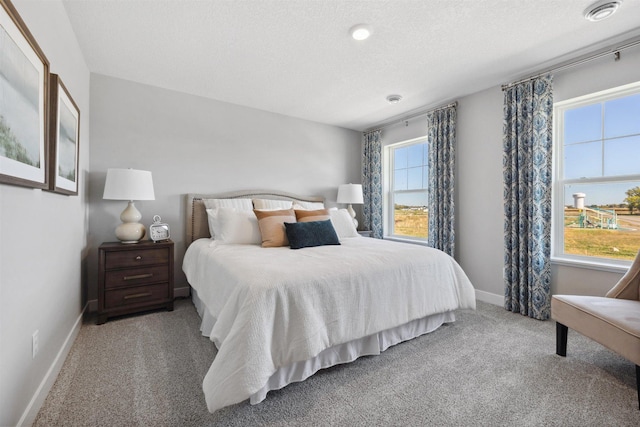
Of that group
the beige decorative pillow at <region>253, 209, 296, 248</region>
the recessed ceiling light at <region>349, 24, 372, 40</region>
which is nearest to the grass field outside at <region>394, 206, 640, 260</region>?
the recessed ceiling light at <region>349, 24, 372, 40</region>

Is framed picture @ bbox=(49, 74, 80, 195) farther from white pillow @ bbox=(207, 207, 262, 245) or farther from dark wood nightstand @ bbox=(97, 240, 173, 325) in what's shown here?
white pillow @ bbox=(207, 207, 262, 245)

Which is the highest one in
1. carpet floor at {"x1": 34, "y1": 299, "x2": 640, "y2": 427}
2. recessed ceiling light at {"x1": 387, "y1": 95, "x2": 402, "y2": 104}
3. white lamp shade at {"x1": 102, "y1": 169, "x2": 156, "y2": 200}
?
recessed ceiling light at {"x1": 387, "y1": 95, "x2": 402, "y2": 104}

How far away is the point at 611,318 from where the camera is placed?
1.61 metres

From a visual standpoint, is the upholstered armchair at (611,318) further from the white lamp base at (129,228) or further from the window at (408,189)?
the white lamp base at (129,228)

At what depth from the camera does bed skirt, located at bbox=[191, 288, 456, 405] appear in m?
1.55

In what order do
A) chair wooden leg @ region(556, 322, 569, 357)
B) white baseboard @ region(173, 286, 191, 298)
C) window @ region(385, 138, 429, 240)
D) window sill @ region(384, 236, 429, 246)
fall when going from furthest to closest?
window @ region(385, 138, 429, 240), window sill @ region(384, 236, 429, 246), white baseboard @ region(173, 286, 191, 298), chair wooden leg @ region(556, 322, 569, 357)

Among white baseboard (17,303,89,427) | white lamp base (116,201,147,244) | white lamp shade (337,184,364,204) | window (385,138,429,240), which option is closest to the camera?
white baseboard (17,303,89,427)

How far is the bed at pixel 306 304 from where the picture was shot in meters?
1.35

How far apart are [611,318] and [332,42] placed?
2.65 m

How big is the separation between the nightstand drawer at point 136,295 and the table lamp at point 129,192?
1.59 feet

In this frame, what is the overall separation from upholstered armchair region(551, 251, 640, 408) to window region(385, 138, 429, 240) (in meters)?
2.07

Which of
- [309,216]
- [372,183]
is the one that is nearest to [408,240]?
[372,183]

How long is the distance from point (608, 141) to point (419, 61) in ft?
5.98

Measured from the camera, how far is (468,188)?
3330 mm
